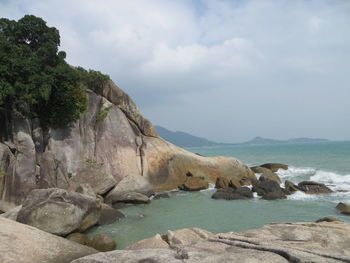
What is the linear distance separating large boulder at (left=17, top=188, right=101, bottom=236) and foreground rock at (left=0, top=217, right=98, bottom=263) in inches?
110

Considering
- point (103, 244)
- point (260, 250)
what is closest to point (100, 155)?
point (103, 244)

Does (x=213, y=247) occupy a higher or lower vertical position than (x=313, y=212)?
higher

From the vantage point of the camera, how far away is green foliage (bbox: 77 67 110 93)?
25781 millimetres

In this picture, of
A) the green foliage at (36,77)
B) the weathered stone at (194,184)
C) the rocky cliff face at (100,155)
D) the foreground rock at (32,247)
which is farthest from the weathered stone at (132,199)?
the foreground rock at (32,247)

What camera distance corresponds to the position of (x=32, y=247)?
824 centimetres

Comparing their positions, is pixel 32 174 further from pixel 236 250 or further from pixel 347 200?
pixel 347 200

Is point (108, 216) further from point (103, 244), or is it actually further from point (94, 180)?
point (94, 180)

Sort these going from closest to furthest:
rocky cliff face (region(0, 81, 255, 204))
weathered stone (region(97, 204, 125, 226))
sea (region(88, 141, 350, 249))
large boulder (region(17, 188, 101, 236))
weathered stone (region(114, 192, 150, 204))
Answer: large boulder (region(17, 188, 101, 236))
sea (region(88, 141, 350, 249))
weathered stone (region(97, 204, 125, 226))
rocky cliff face (region(0, 81, 255, 204))
weathered stone (region(114, 192, 150, 204))

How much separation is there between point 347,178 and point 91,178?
28.1m

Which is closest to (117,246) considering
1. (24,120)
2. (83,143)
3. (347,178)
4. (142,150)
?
(24,120)

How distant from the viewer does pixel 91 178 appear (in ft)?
70.0

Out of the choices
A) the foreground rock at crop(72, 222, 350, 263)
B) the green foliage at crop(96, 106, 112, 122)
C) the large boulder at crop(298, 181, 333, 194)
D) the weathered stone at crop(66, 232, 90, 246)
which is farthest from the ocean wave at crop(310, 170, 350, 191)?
the weathered stone at crop(66, 232, 90, 246)

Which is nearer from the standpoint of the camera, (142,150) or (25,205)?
(25,205)

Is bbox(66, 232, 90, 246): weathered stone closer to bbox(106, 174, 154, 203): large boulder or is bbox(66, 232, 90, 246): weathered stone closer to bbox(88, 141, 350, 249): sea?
bbox(88, 141, 350, 249): sea
